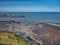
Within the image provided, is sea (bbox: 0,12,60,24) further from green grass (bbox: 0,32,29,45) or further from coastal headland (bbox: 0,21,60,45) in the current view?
green grass (bbox: 0,32,29,45)

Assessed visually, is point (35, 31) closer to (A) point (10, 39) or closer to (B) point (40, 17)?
(B) point (40, 17)

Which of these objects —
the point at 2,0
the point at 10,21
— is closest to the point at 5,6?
the point at 2,0

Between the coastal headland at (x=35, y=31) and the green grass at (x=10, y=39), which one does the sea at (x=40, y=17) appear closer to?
the coastal headland at (x=35, y=31)

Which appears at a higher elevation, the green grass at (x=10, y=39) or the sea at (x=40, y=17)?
the sea at (x=40, y=17)

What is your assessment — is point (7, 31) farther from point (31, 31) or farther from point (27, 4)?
point (27, 4)

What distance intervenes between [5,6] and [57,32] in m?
0.83

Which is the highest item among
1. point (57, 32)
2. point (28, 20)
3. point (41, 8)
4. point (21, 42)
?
point (41, 8)

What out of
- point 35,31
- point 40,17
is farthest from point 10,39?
point 40,17

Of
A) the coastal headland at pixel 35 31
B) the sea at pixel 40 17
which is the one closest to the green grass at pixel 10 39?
the coastal headland at pixel 35 31

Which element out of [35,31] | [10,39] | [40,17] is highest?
[40,17]

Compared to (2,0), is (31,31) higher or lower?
lower

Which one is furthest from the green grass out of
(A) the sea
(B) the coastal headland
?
(A) the sea

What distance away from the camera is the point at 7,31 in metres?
2.03

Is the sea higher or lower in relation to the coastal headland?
higher
